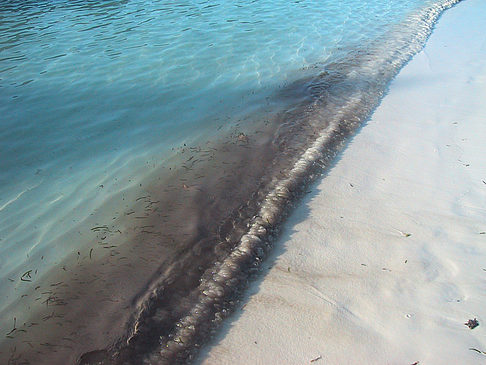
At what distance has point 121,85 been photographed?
8.48 m

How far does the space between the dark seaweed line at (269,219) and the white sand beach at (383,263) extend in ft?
0.51

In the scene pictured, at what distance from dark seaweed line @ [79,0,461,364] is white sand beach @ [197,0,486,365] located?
154mm

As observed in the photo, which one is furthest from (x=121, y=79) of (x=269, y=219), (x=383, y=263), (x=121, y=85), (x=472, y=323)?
(x=472, y=323)

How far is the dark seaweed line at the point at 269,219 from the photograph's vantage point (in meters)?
3.64

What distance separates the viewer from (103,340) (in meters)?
3.70

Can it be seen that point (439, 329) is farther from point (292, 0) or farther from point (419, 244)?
point (292, 0)

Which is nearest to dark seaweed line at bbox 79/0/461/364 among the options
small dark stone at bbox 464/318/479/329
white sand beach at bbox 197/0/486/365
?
white sand beach at bbox 197/0/486/365

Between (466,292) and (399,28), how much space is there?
10269mm

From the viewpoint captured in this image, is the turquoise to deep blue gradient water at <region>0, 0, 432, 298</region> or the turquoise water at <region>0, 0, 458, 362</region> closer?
the turquoise water at <region>0, 0, 458, 362</region>

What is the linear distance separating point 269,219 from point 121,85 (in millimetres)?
5166

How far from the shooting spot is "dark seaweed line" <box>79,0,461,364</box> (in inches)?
143

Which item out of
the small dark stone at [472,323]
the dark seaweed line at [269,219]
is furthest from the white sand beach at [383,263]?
the dark seaweed line at [269,219]

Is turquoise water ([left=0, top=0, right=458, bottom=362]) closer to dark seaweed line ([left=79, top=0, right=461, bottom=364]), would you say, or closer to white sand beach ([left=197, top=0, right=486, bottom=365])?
dark seaweed line ([left=79, top=0, right=461, bottom=364])

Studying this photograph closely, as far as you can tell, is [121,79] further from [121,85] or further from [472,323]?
[472,323]
